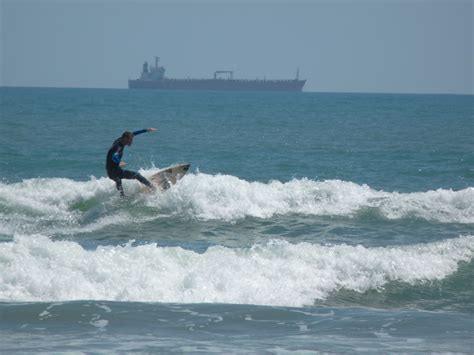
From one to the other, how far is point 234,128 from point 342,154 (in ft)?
50.7

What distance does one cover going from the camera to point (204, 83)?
174500mm

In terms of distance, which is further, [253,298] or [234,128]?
[234,128]

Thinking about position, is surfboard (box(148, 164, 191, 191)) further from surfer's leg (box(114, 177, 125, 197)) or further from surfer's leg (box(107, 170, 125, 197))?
surfer's leg (box(107, 170, 125, 197))

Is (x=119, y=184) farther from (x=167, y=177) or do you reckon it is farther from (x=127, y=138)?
(x=127, y=138)

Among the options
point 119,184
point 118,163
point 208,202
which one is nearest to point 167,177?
point 208,202

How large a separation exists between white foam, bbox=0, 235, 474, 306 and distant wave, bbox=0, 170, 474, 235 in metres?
5.05

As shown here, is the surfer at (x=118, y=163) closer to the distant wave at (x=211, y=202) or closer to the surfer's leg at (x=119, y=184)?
the surfer's leg at (x=119, y=184)

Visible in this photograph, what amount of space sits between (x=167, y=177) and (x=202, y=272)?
7595mm

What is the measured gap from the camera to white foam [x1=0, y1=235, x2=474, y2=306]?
36.3ft

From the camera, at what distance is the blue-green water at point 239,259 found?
30.4ft

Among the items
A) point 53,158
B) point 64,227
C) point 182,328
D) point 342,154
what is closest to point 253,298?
point 182,328

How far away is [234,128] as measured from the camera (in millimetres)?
49125

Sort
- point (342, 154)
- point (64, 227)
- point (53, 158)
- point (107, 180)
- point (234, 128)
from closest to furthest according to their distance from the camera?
point (64, 227)
point (107, 180)
point (53, 158)
point (342, 154)
point (234, 128)

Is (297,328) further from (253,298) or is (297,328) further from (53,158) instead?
(53,158)
